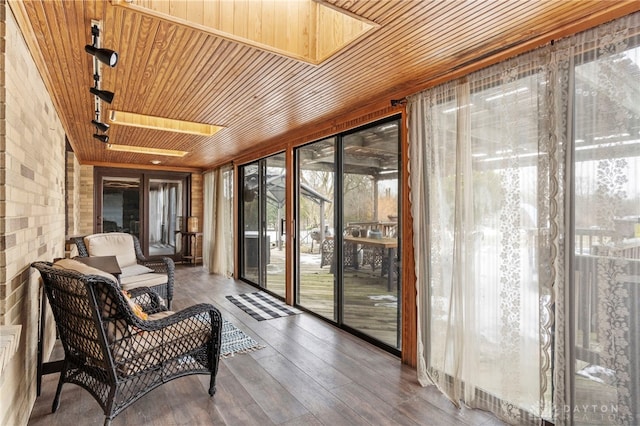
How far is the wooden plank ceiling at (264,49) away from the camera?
173cm

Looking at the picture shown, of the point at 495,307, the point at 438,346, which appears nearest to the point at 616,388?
the point at 495,307

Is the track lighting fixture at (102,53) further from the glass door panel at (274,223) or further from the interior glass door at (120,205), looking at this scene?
the interior glass door at (120,205)

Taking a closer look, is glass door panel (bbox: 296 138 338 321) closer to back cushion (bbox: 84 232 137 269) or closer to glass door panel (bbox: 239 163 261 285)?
glass door panel (bbox: 239 163 261 285)

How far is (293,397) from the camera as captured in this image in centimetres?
240

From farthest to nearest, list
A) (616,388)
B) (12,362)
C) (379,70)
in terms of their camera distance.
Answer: (379,70)
(12,362)
(616,388)

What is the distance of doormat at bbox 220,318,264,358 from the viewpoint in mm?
3150

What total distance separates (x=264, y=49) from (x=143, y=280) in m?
3.08

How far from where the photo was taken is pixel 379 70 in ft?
8.15

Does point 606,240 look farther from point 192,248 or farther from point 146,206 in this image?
point 146,206

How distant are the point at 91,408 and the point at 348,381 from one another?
1.73 meters

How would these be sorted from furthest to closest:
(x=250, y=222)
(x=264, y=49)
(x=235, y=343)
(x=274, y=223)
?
1. (x=250, y=222)
2. (x=274, y=223)
3. (x=235, y=343)
4. (x=264, y=49)

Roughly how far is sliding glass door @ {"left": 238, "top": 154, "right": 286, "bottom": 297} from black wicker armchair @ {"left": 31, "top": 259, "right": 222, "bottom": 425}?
2.72 meters

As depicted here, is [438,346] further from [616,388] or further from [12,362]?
[12,362]

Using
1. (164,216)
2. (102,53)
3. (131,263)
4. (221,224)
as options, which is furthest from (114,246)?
(164,216)
